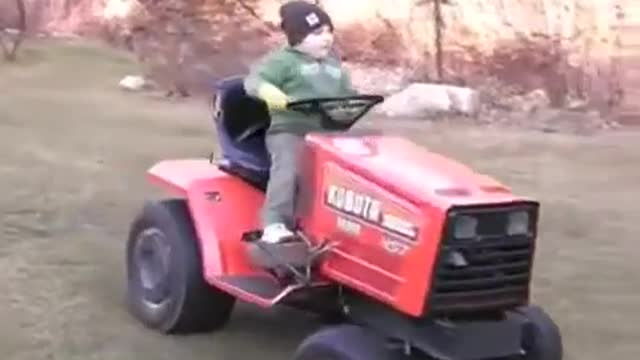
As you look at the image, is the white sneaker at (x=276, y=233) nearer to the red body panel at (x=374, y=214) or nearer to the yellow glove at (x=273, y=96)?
the red body panel at (x=374, y=214)

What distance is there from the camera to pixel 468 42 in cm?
1417

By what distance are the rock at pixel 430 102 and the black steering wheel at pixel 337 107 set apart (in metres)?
6.54

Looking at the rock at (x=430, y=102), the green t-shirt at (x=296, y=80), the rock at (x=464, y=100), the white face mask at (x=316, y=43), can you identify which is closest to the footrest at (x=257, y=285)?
the green t-shirt at (x=296, y=80)

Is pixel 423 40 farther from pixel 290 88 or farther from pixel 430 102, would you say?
pixel 290 88

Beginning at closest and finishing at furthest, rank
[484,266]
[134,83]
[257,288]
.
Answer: [484,266], [257,288], [134,83]

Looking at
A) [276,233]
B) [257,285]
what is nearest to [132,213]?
[257,285]

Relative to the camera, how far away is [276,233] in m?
6.19

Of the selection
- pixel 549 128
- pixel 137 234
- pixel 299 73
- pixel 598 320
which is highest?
pixel 299 73

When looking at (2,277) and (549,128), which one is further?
(549,128)

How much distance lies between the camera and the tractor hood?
18.3 ft

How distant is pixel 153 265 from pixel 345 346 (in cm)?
167

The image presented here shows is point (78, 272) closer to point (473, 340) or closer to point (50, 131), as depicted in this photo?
point (473, 340)

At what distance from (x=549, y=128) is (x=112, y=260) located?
5455 millimetres

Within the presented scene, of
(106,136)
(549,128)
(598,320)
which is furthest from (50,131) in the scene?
(598,320)
